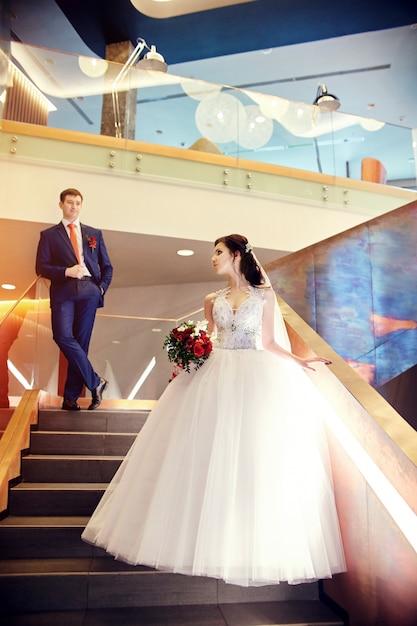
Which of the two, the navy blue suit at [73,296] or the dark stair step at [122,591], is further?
the navy blue suit at [73,296]

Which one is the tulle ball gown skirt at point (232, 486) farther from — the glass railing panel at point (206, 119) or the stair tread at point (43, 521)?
the glass railing panel at point (206, 119)

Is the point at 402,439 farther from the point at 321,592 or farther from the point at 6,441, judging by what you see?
the point at 6,441

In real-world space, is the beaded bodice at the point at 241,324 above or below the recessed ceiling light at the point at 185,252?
below

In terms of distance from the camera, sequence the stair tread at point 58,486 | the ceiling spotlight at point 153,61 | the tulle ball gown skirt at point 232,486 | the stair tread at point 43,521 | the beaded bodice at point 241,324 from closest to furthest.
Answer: the tulle ball gown skirt at point 232,486, the stair tread at point 43,521, the beaded bodice at point 241,324, the stair tread at point 58,486, the ceiling spotlight at point 153,61

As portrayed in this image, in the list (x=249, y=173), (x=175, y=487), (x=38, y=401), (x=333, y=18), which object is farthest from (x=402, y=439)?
(x=333, y=18)

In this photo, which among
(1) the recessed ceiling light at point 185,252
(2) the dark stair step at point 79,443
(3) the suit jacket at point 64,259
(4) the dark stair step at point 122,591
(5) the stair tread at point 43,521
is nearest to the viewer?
(4) the dark stair step at point 122,591

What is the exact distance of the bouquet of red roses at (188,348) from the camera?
2755 millimetres

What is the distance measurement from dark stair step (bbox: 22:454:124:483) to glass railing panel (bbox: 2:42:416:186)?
13.4 ft

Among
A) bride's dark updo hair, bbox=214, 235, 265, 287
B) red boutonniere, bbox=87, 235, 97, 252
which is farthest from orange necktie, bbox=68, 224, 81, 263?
bride's dark updo hair, bbox=214, 235, 265, 287

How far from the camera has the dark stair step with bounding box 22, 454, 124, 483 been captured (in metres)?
3.40

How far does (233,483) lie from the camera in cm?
220

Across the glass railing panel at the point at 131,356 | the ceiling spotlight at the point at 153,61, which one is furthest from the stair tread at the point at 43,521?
the ceiling spotlight at the point at 153,61

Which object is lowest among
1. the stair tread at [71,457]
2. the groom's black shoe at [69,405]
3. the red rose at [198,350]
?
the stair tread at [71,457]

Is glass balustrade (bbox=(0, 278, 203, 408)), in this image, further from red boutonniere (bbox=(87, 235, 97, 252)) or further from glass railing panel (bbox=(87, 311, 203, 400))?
red boutonniere (bbox=(87, 235, 97, 252))
